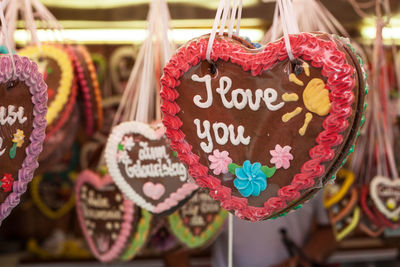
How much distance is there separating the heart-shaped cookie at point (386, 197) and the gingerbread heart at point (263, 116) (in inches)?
33.2

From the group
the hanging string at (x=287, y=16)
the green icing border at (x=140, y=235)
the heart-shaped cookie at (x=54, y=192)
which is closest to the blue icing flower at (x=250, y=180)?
the hanging string at (x=287, y=16)

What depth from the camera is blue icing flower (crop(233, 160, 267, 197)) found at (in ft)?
3.08

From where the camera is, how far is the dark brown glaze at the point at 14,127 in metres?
0.90

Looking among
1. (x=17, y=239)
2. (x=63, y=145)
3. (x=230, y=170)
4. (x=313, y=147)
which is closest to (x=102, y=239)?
(x=63, y=145)

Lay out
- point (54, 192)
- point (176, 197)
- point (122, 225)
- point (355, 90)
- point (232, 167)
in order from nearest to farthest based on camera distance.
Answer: point (355, 90)
point (232, 167)
point (176, 197)
point (122, 225)
point (54, 192)

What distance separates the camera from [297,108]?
0.89 meters

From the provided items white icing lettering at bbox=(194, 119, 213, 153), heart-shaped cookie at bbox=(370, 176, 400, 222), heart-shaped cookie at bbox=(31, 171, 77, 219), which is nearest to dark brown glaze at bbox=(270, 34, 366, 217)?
white icing lettering at bbox=(194, 119, 213, 153)

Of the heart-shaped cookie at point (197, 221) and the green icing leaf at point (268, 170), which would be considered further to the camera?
the heart-shaped cookie at point (197, 221)

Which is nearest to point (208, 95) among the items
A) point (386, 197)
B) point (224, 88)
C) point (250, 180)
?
point (224, 88)

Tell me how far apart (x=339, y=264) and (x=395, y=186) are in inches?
50.7

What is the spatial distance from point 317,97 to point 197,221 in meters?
0.86

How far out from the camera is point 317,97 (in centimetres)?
87

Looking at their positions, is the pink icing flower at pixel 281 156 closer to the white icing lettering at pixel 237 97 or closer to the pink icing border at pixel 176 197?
the white icing lettering at pixel 237 97

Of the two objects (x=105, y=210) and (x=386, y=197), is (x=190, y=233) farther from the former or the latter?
(x=386, y=197)
